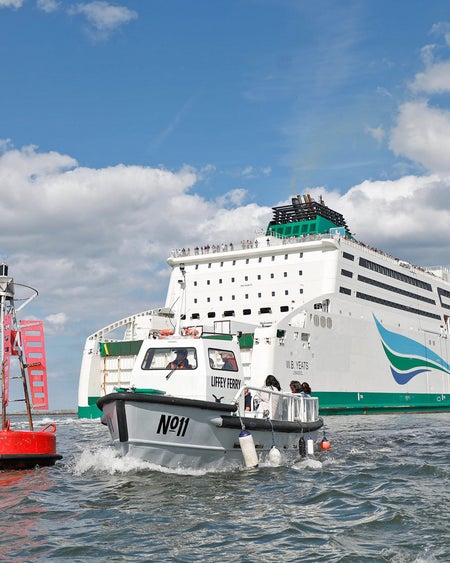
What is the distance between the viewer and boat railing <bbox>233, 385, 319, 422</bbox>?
14.3m

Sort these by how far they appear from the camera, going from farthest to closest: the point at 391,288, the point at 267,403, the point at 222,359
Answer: the point at 391,288 → the point at 267,403 → the point at 222,359

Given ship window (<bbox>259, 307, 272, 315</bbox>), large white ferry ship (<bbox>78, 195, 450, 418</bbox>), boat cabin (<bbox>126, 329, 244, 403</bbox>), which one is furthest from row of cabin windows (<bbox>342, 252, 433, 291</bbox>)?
boat cabin (<bbox>126, 329, 244, 403</bbox>)

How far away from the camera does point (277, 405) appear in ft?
50.4

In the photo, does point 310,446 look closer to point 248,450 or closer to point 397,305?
point 248,450

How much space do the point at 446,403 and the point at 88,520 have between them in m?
44.0

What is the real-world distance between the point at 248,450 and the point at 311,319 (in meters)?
21.6

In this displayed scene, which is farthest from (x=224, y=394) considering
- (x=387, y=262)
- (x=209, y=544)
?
(x=387, y=262)

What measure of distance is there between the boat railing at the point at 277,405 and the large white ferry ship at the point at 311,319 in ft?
45.6

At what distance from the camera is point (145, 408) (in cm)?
1227

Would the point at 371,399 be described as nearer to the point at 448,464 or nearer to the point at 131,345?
the point at 131,345

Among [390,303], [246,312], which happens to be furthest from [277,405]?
[390,303]

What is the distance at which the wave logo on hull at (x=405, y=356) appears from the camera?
136 feet

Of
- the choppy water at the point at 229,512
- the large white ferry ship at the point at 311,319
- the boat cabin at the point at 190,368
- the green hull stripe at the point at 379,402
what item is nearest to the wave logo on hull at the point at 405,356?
the large white ferry ship at the point at 311,319

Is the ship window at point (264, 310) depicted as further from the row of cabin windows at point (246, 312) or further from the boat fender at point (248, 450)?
the boat fender at point (248, 450)
